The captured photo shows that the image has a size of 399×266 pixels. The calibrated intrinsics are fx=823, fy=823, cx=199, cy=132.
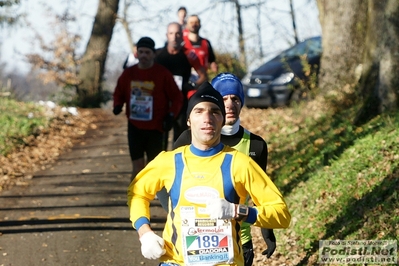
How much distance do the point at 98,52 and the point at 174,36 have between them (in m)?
13.3

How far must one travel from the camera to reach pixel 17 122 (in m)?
17.7

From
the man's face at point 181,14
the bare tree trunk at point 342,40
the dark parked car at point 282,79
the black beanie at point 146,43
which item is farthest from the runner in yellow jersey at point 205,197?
the dark parked car at point 282,79

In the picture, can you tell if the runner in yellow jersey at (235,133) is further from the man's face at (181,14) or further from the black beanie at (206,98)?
the man's face at (181,14)

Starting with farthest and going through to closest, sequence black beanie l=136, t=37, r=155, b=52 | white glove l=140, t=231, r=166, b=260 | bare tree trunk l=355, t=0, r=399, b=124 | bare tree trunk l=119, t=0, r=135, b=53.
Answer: bare tree trunk l=119, t=0, r=135, b=53 → bare tree trunk l=355, t=0, r=399, b=124 → black beanie l=136, t=37, r=155, b=52 → white glove l=140, t=231, r=166, b=260

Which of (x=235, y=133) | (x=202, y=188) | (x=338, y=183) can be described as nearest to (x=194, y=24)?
(x=338, y=183)

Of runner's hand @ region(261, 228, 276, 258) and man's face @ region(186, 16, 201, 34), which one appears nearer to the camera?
runner's hand @ region(261, 228, 276, 258)

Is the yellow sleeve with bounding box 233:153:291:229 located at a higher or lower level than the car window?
higher

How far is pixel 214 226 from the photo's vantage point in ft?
15.5

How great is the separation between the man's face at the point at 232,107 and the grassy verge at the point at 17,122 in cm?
945

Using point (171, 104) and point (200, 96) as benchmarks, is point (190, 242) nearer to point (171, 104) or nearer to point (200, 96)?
point (200, 96)

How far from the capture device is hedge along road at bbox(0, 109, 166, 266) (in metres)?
8.71

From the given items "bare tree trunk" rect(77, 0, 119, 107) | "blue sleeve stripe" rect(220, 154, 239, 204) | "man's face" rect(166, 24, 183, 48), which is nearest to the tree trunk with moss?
"man's face" rect(166, 24, 183, 48)

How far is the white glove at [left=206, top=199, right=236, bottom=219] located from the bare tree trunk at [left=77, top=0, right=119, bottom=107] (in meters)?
19.6

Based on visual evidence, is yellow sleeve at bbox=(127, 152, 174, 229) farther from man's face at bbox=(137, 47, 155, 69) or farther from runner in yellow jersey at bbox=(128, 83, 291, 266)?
man's face at bbox=(137, 47, 155, 69)
